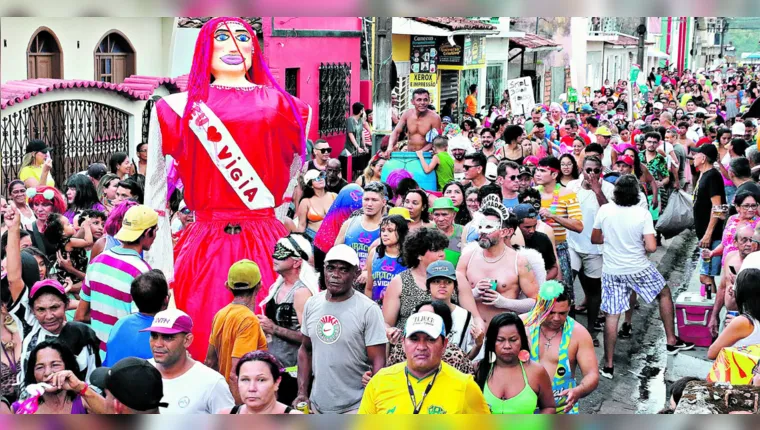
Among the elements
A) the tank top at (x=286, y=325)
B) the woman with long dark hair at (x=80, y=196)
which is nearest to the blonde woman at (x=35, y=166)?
the woman with long dark hair at (x=80, y=196)

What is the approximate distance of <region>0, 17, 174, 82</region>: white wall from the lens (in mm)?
14586

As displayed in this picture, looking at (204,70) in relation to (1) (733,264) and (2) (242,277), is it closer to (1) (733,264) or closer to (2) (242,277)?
(2) (242,277)

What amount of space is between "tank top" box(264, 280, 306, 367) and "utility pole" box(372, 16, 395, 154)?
24.4 feet

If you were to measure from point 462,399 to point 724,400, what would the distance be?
137 cm

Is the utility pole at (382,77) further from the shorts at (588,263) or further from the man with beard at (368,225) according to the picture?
the man with beard at (368,225)

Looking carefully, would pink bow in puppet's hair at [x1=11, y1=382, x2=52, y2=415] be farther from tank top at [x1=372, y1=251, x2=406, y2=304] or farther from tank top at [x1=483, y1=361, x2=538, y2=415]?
tank top at [x1=372, y1=251, x2=406, y2=304]

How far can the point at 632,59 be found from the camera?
2365 inches

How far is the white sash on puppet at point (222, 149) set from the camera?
19.9 ft

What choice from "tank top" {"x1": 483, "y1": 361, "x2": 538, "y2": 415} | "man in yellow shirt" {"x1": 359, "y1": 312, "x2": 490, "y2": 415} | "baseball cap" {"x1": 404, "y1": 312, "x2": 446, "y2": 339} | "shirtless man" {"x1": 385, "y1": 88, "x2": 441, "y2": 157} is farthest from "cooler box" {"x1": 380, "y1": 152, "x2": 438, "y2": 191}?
"man in yellow shirt" {"x1": 359, "y1": 312, "x2": 490, "y2": 415}

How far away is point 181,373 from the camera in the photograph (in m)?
4.77

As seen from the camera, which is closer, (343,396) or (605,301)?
(343,396)

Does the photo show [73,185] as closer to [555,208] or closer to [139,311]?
[139,311]
